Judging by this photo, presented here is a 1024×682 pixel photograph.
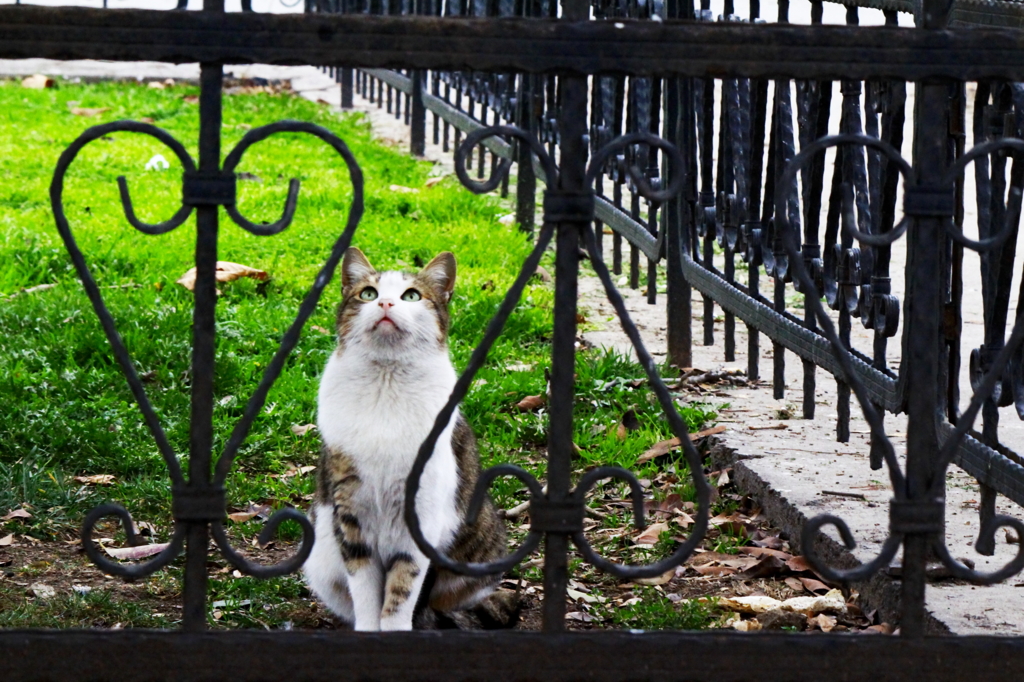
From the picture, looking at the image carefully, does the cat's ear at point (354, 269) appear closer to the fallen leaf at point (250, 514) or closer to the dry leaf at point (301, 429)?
the fallen leaf at point (250, 514)

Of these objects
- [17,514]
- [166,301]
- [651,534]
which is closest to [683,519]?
[651,534]

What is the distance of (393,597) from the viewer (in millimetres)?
2752

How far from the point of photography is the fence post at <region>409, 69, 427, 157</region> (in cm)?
846

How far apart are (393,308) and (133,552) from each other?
3.49 feet

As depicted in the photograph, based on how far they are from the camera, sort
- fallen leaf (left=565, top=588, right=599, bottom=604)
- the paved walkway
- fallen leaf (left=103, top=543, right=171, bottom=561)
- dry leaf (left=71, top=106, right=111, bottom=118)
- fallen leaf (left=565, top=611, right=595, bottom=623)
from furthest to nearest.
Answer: dry leaf (left=71, top=106, right=111, bottom=118) → fallen leaf (left=103, top=543, right=171, bottom=561) → fallen leaf (left=565, top=588, right=599, bottom=604) → fallen leaf (left=565, top=611, right=595, bottom=623) → the paved walkway

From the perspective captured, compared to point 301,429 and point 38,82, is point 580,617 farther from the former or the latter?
point 38,82

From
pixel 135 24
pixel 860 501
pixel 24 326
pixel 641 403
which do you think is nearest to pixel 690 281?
pixel 641 403

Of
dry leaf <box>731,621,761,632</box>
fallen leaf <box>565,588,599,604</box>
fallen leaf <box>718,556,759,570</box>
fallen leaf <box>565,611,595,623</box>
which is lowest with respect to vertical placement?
fallen leaf <box>565,611,595,623</box>

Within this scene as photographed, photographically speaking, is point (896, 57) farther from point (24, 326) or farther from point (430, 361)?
point (24, 326)

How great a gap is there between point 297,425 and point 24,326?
1.35 meters

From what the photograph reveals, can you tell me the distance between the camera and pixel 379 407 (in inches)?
108

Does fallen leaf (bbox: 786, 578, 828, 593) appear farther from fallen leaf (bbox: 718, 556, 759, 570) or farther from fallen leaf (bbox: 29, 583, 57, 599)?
fallen leaf (bbox: 29, 583, 57, 599)

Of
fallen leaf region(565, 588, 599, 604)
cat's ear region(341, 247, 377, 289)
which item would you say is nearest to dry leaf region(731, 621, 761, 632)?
fallen leaf region(565, 588, 599, 604)

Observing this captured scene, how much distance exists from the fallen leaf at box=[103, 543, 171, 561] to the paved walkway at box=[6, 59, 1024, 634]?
5.74 feet
